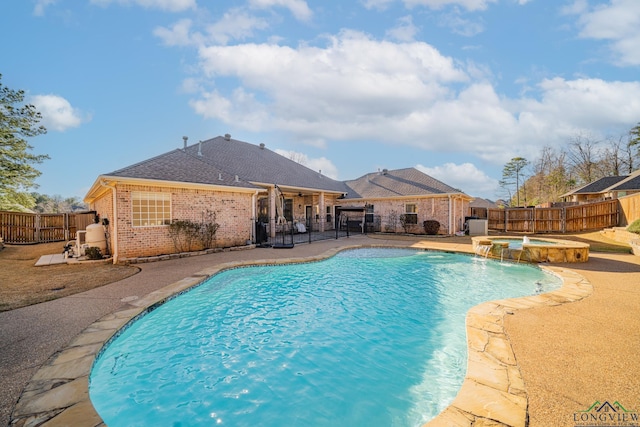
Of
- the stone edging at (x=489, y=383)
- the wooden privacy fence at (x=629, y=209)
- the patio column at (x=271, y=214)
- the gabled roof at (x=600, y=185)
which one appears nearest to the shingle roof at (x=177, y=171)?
the patio column at (x=271, y=214)

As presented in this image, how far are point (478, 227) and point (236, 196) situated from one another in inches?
603

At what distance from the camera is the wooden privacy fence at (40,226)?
14797 millimetres

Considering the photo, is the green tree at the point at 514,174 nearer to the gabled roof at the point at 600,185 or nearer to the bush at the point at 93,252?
the gabled roof at the point at 600,185

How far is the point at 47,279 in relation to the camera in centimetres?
686

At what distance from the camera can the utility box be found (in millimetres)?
16969

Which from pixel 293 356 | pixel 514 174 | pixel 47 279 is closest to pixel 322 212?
pixel 47 279

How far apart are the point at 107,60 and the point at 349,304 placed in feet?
44.2

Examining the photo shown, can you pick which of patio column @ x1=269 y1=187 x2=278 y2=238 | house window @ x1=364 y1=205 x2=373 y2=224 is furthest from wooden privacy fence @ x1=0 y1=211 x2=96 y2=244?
house window @ x1=364 y1=205 x2=373 y2=224

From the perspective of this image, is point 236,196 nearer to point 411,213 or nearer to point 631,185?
point 411,213

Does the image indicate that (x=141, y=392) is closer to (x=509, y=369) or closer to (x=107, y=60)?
(x=509, y=369)

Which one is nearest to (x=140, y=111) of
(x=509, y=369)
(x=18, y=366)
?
(x=18, y=366)

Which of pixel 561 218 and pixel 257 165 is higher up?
pixel 257 165

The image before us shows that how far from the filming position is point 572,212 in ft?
55.9

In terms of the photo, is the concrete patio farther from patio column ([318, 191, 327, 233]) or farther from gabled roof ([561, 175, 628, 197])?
gabled roof ([561, 175, 628, 197])
